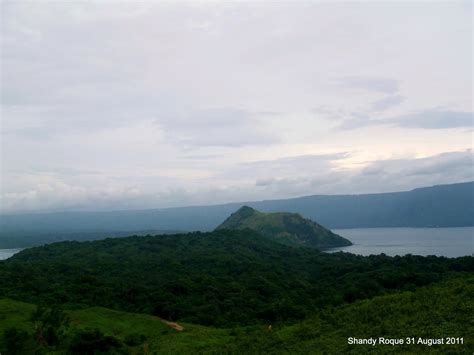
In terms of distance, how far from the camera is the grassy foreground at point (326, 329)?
35.6 meters

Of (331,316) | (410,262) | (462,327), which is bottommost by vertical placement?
(410,262)

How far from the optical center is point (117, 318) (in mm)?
65625

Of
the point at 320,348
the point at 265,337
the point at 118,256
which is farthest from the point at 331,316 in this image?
the point at 118,256

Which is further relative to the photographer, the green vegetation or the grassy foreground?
the green vegetation

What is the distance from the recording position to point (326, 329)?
4625cm

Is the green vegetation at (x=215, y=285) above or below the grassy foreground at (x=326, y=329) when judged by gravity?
below

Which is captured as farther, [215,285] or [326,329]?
[215,285]

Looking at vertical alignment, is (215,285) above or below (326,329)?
below

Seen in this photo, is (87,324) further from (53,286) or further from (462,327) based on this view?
(462,327)

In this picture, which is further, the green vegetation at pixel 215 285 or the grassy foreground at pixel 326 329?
the green vegetation at pixel 215 285

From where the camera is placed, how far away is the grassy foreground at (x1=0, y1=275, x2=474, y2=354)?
35.6 m

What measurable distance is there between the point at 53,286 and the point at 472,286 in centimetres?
7887

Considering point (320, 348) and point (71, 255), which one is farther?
point (71, 255)

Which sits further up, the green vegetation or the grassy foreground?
the grassy foreground
